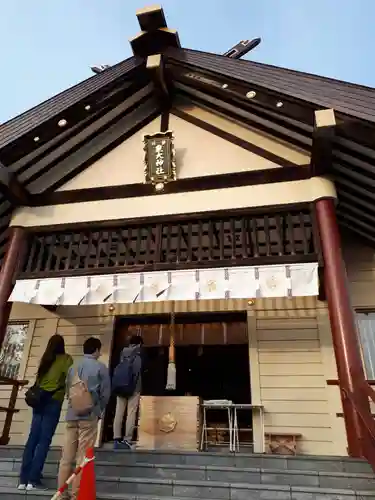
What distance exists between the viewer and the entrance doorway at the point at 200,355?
746 centimetres

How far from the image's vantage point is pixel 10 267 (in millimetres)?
6281

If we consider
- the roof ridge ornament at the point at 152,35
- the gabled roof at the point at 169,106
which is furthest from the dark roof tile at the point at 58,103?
the roof ridge ornament at the point at 152,35

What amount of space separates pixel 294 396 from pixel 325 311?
160 cm

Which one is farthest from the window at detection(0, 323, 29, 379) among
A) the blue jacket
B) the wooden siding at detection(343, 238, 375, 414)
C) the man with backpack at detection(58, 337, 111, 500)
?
the wooden siding at detection(343, 238, 375, 414)

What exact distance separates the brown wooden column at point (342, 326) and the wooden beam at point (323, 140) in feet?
1.78

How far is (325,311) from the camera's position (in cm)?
696

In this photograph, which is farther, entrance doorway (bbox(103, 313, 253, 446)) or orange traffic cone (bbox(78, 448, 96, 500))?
entrance doorway (bbox(103, 313, 253, 446))

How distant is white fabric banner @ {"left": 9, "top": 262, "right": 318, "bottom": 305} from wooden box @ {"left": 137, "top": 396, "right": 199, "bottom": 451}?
1705 millimetres

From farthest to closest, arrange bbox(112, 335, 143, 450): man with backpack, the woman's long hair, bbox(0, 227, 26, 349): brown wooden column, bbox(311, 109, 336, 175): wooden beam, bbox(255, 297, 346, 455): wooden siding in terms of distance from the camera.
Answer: bbox(255, 297, 346, 455): wooden siding
bbox(0, 227, 26, 349): brown wooden column
bbox(112, 335, 143, 450): man with backpack
bbox(311, 109, 336, 175): wooden beam
the woman's long hair

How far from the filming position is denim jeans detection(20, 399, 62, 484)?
12.6 ft

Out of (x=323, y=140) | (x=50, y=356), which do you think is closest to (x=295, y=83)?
(x=323, y=140)

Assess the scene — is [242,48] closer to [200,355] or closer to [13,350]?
[200,355]

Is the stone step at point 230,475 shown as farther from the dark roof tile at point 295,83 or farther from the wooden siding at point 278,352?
the dark roof tile at point 295,83

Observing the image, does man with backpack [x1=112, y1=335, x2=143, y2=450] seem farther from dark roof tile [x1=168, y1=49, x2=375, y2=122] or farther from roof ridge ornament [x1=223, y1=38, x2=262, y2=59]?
roof ridge ornament [x1=223, y1=38, x2=262, y2=59]
